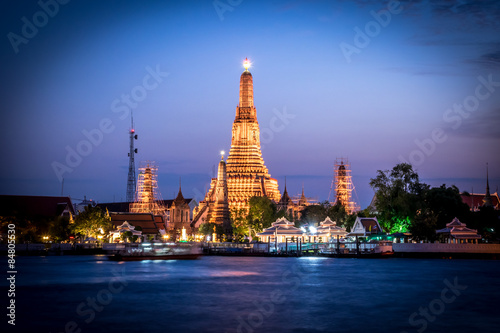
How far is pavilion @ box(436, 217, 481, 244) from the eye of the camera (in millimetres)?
73875

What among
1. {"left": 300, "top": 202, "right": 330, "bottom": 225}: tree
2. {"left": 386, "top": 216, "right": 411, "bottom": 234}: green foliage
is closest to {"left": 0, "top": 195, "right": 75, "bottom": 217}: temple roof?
{"left": 300, "top": 202, "right": 330, "bottom": 225}: tree

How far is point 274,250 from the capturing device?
285ft

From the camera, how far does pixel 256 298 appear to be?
134ft

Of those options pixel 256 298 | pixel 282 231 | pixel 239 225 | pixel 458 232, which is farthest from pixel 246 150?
pixel 256 298

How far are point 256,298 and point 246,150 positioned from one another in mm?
88431

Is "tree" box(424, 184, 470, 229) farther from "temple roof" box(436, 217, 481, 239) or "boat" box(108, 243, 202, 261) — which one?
"boat" box(108, 243, 202, 261)

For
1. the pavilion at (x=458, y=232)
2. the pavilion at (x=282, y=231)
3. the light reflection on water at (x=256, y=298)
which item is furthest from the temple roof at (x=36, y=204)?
the pavilion at (x=458, y=232)

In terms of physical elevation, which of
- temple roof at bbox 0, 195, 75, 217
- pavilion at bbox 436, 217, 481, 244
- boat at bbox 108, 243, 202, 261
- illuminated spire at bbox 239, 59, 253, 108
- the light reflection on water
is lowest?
the light reflection on water

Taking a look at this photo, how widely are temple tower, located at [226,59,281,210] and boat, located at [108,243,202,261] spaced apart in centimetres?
4241

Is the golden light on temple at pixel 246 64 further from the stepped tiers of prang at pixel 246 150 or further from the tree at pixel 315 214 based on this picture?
the tree at pixel 315 214

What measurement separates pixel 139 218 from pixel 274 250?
30.4 metres

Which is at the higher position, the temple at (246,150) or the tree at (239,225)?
the temple at (246,150)

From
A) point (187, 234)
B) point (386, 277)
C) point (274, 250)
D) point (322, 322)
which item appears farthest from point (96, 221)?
point (322, 322)

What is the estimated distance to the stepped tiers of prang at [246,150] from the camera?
125 metres
